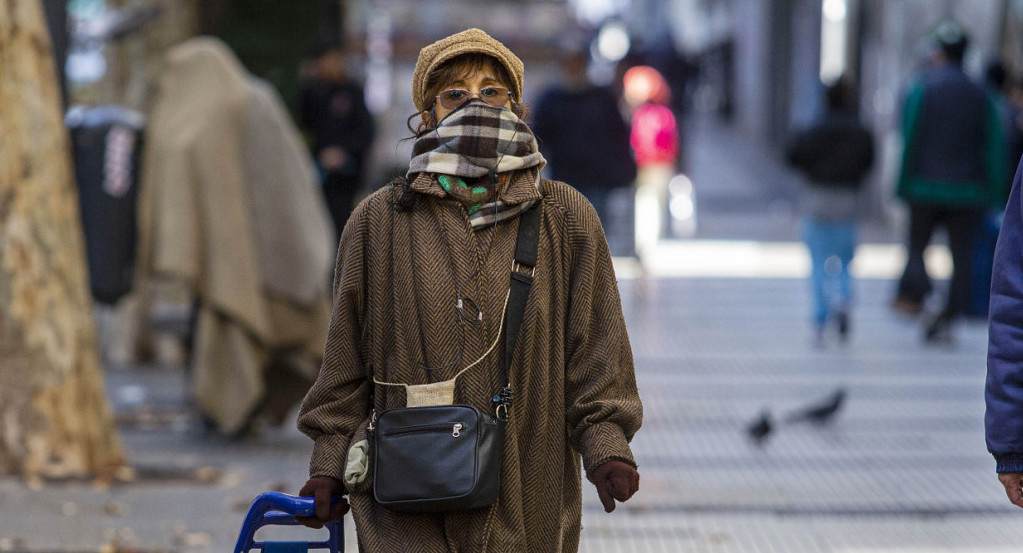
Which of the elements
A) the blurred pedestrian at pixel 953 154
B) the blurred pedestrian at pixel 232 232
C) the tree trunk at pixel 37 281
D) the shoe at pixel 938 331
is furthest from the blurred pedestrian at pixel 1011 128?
the tree trunk at pixel 37 281

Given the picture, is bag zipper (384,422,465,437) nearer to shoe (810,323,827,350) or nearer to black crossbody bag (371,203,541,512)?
black crossbody bag (371,203,541,512)

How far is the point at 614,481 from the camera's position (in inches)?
100

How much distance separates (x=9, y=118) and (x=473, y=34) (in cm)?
339

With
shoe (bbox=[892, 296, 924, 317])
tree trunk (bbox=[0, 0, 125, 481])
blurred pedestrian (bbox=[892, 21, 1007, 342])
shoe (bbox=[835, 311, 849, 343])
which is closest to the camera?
tree trunk (bbox=[0, 0, 125, 481])

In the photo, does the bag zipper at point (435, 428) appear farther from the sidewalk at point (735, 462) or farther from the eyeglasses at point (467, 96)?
the sidewalk at point (735, 462)

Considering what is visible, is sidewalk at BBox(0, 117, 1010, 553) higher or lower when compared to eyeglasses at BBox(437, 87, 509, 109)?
lower

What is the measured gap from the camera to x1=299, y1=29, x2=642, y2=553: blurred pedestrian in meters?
2.61

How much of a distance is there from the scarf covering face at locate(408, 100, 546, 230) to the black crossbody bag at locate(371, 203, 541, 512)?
0.37 meters

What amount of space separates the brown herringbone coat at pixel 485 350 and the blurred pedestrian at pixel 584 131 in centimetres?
823

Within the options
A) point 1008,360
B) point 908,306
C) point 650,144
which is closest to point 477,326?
point 1008,360

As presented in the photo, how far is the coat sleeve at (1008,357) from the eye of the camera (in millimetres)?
2627

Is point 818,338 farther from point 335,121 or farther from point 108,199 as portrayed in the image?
point 108,199

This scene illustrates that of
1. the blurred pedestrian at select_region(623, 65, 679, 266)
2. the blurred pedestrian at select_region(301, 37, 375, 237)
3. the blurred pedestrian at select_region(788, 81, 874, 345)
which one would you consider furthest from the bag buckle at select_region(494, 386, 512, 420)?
the blurred pedestrian at select_region(623, 65, 679, 266)

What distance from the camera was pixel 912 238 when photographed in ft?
33.6
